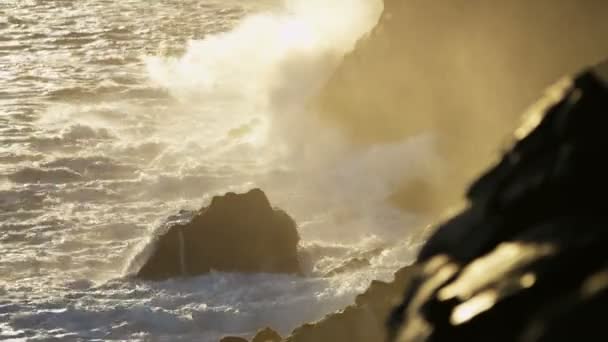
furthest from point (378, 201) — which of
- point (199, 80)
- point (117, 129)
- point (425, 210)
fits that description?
point (199, 80)

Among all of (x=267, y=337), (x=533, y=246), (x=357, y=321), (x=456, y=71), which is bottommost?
(x=533, y=246)

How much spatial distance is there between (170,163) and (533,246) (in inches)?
726

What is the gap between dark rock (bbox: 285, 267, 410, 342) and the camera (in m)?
11.0

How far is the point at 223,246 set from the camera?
16.5m

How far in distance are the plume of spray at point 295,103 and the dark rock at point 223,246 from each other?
7.73ft

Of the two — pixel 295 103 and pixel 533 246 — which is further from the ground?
pixel 295 103

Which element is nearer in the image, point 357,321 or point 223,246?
point 357,321

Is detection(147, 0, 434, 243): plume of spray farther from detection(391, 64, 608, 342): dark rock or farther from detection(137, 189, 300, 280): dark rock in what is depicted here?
detection(391, 64, 608, 342): dark rock

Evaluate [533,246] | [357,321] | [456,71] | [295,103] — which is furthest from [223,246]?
[533,246]

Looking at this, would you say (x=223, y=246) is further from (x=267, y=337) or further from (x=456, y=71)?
(x=456, y=71)

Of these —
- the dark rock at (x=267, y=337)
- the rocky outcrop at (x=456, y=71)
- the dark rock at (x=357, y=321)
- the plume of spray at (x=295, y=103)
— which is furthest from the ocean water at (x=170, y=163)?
the dark rock at (x=357, y=321)

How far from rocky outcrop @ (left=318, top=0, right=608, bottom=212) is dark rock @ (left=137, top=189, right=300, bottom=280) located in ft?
13.6

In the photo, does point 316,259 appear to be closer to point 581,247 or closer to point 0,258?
point 0,258

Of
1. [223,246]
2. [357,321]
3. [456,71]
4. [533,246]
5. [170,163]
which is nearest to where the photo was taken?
[533,246]
